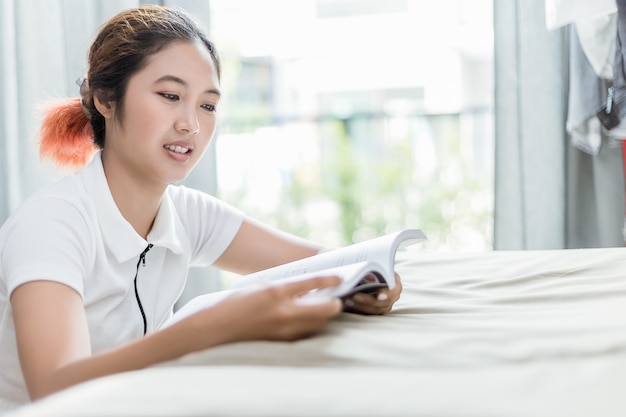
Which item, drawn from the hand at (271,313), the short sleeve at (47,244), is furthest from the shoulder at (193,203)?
the hand at (271,313)

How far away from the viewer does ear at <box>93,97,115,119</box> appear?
135cm

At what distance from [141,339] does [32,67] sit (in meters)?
1.53

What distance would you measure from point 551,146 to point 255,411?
1.95 m

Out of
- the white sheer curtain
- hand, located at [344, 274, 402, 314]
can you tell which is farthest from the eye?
the white sheer curtain

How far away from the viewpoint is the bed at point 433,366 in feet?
1.68

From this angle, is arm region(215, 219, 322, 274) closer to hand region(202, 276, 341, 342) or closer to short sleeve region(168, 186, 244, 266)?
short sleeve region(168, 186, 244, 266)

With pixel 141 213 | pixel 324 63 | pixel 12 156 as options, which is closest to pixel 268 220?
pixel 324 63

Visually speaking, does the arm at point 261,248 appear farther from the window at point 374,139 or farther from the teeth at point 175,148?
the window at point 374,139

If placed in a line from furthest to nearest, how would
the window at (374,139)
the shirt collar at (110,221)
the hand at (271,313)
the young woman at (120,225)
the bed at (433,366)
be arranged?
the window at (374,139), the shirt collar at (110,221), the young woman at (120,225), the hand at (271,313), the bed at (433,366)

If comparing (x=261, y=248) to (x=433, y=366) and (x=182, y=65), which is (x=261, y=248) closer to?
(x=182, y=65)

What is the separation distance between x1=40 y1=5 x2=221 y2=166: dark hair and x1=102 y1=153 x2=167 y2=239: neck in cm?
10

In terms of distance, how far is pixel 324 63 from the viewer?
5367 mm

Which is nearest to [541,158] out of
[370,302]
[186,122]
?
[186,122]

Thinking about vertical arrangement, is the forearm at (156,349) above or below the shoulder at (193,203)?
below
